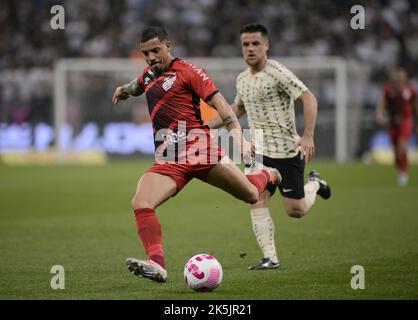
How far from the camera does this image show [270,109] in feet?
29.3

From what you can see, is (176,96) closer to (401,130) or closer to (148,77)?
(148,77)

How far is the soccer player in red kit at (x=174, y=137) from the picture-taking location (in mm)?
7473

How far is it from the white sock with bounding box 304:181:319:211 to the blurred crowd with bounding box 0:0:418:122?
17.4 m

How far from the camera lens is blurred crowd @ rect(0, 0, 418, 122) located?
2733cm

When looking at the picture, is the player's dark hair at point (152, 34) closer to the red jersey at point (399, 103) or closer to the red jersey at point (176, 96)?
the red jersey at point (176, 96)

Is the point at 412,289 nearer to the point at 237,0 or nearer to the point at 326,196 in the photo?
the point at 326,196

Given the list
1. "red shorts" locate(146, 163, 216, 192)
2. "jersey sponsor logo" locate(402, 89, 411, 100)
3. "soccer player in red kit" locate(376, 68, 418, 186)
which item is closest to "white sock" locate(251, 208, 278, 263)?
"red shorts" locate(146, 163, 216, 192)

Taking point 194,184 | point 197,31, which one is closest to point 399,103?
point 194,184

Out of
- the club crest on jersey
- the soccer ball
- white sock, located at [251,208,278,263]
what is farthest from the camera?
white sock, located at [251,208,278,263]

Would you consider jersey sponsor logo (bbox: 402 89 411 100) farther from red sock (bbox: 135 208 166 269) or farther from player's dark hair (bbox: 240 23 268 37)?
red sock (bbox: 135 208 166 269)

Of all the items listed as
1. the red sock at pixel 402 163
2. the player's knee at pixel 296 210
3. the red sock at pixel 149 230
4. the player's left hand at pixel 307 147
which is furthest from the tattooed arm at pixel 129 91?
the red sock at pixel 402 163

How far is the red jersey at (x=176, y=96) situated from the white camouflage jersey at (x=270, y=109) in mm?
1319

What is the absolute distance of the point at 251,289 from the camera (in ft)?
24.1
